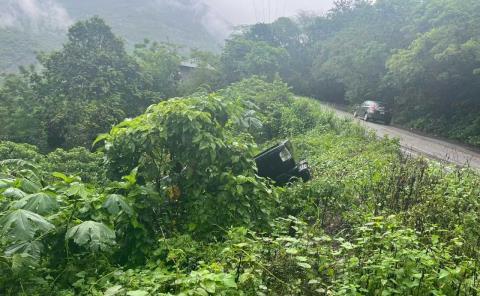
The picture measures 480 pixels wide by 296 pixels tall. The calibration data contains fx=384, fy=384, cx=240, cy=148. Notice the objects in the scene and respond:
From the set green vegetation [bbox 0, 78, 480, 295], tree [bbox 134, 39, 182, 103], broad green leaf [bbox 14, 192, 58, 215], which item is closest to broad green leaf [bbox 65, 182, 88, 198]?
green vegetation [bbox 0, 78, 480, 295]

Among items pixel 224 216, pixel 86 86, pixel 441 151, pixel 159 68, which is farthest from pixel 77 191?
pixel 159 68

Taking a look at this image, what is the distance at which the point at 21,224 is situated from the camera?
2828 mm

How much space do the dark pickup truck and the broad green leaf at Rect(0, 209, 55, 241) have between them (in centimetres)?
437

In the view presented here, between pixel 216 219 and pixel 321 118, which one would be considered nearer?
pixel 216 219

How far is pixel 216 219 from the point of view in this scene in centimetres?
450

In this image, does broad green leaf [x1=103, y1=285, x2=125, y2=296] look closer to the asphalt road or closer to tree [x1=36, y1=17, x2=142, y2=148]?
the asphalt road

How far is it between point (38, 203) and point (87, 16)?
11928 centimetres

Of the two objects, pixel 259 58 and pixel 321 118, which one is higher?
pixel 259 58

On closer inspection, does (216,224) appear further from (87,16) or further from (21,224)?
(87,16)

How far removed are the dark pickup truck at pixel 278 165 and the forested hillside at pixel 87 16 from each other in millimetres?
66125

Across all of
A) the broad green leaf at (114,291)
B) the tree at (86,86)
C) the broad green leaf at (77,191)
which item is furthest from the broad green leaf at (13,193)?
the tree at (86,86)

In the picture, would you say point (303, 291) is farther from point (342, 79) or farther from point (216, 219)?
point (342, 79)

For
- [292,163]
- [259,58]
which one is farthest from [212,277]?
[259,58]

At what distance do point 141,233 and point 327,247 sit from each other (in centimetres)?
195
